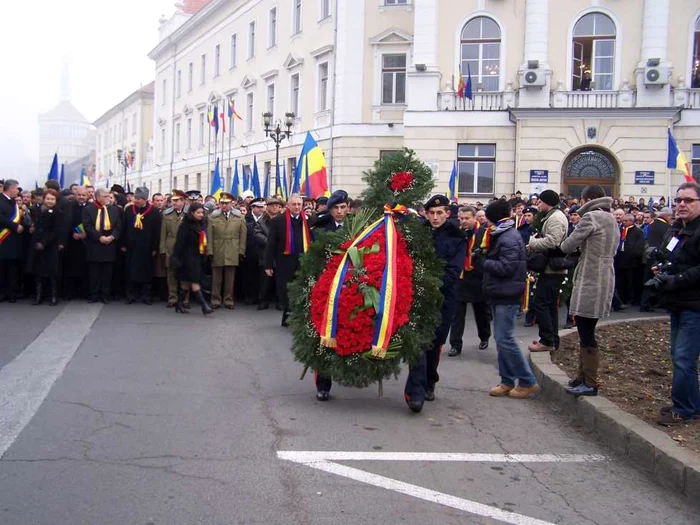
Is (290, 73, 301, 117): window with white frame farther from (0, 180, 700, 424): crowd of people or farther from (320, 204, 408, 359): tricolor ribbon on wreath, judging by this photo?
(320, 204, 408, 359): tricolor ribbon on wreath

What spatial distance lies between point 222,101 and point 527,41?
23693 mm

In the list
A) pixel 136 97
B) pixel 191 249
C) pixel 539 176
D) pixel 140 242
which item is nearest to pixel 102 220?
pixel 140 242

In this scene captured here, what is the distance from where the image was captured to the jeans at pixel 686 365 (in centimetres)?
596

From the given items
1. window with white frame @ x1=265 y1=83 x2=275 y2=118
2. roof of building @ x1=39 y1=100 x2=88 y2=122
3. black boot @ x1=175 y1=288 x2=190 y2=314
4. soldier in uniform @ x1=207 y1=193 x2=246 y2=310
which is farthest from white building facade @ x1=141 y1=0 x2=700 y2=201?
roof of building @ x1=39 y1=100 x2=88 y2=122

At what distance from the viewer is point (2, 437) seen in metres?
5.55

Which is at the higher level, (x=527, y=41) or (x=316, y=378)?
(x=527, y=41)

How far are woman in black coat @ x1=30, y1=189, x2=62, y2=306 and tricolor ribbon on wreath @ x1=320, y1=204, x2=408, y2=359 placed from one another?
7.78m

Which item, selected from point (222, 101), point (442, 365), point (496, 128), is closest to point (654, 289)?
point (442, 365)

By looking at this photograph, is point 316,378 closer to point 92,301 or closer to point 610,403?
point 610,403

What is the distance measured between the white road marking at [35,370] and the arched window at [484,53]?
18610 millimetres

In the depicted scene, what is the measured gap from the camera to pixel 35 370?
786cm

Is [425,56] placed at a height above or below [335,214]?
above

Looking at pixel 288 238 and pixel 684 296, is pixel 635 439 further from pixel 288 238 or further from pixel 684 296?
pixel 288 238

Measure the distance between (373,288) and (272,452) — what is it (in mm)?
1835
